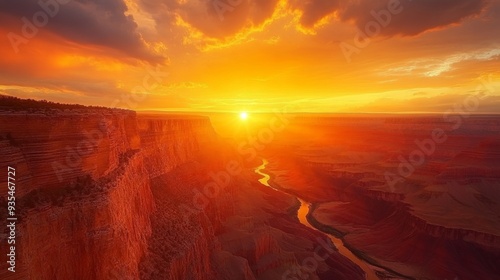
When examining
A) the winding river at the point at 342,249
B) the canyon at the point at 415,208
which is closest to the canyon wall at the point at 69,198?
the winding river at the point at 342,249

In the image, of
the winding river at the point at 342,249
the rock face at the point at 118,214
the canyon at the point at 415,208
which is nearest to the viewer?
the rock face at the point at 118,214

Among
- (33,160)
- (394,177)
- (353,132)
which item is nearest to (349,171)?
(394,177)

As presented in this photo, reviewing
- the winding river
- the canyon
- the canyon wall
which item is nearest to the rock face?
the canyon wall

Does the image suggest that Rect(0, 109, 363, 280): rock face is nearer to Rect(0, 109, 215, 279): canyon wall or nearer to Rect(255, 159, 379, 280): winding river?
Rect(0, 109, 215, 279): canyon wall

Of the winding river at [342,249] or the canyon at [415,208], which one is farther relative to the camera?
the winding river at [342,249]

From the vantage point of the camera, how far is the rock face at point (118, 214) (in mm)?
11508

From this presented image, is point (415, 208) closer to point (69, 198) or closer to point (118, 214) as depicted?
point (118, 214)

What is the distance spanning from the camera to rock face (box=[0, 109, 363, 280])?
1151 cm

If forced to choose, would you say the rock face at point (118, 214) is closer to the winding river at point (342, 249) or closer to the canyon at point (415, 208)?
the winding river at point (342, 249)

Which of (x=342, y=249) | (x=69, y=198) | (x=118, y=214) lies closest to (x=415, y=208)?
(x=342, y=249)

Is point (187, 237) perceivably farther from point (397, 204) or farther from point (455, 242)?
point (397, 204)

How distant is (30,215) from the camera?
35.9 feet

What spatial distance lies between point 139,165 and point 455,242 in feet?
126

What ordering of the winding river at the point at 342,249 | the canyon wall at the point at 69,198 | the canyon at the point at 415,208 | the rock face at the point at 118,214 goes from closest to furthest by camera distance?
1. the canyon wall at the point at 69,198
2. the rock face at the point at 118,214
3. the canyon at the point at 415,208
4. the winding river at the point at 342,249
